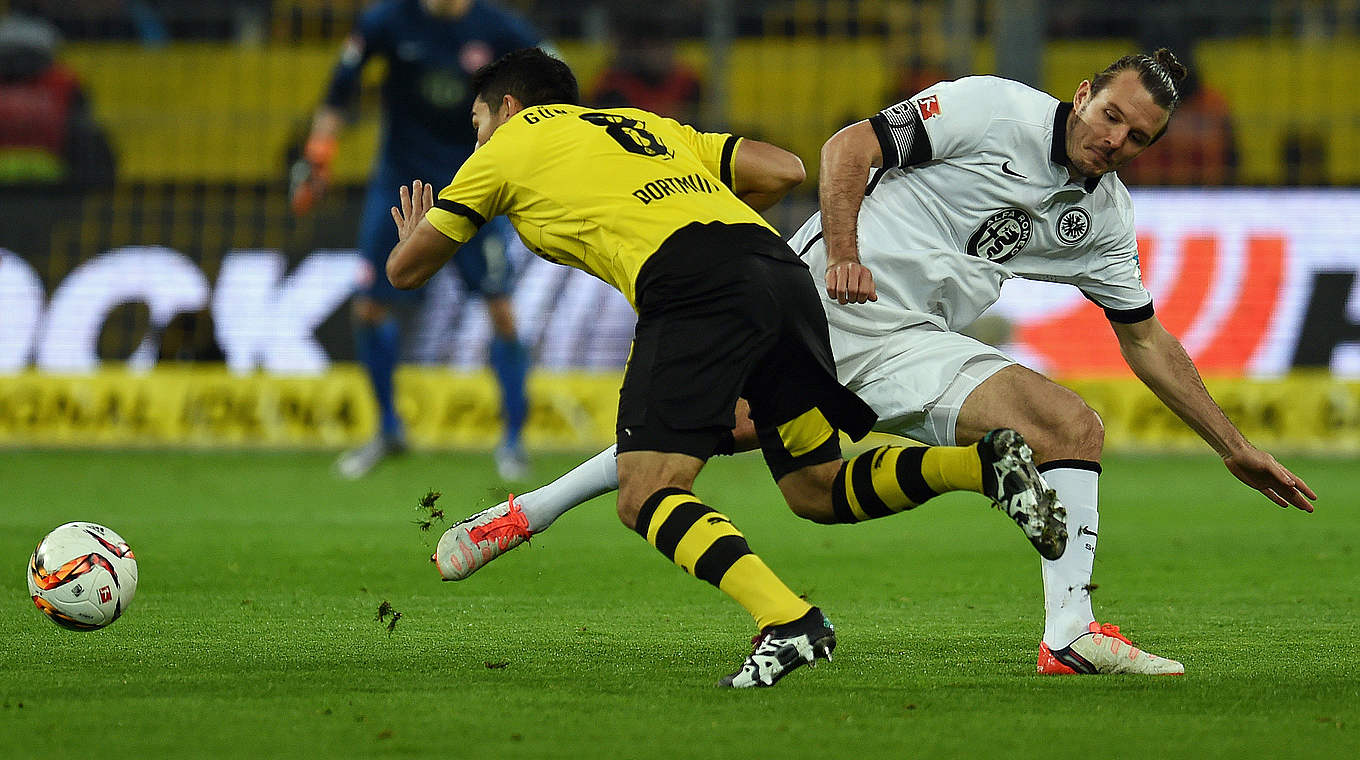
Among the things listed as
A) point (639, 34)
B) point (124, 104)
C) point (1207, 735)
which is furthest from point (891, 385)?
point (124, 104)

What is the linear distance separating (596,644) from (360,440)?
7.09 meters

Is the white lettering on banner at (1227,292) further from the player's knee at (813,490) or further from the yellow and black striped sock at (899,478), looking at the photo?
the yellow and black striped sock at (899,478)

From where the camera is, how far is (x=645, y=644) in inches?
178

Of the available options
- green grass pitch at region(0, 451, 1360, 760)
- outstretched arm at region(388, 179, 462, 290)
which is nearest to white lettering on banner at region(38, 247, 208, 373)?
green grass pitch at region(0, 451, 1360, 760)

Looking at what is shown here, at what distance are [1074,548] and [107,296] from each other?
28.6 ft

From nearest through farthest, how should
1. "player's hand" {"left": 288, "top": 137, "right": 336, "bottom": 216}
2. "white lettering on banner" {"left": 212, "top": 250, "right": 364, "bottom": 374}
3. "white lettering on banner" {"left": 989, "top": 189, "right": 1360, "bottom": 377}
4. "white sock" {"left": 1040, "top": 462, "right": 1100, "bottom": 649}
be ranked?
"white sock" {"left": 1040, "top": 462, "right": 1100, "bottom": 649} → "player's hand" {"left": 288, "top": 137, "right": 336, "bottom": 216} → "white lettering on banner" {"left": 989, "top": 189, "right": 1360, "bottom": 377} → "white lettering on banner" {"left": 212, "top": 250, "right": 364, "bottom": 374}

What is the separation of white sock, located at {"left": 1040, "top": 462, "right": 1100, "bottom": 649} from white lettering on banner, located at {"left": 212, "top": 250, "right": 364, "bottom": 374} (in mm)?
7832

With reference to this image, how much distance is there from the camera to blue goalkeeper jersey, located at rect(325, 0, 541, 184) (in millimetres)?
9508

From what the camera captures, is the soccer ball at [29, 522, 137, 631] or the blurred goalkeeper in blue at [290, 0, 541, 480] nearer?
the soccer ball at [29, 522, 137, 631]

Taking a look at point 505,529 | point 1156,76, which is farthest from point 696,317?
point 1156,76

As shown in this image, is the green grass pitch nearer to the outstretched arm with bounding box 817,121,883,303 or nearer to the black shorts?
the black shorts

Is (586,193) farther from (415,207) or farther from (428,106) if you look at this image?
(428,106)

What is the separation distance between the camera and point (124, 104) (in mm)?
15273

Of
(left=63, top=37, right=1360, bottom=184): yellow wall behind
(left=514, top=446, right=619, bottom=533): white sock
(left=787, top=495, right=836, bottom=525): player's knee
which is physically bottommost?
(left=63, top=37, right=1360, bottom=184): yellow wall behind
